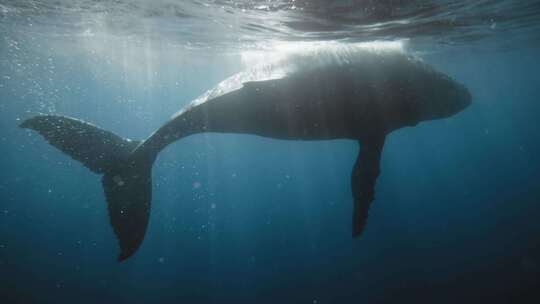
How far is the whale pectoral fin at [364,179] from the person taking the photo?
8141 millimetres

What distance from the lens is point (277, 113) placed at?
6762 mm

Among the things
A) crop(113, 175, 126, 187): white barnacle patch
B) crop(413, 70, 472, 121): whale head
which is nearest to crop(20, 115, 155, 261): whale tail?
crop(113, 175, 126, 187): white barnacle patch

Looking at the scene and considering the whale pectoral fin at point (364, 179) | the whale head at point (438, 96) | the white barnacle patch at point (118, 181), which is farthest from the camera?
the whale pectoral fin at point (364, 179)

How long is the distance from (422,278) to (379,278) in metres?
2.50

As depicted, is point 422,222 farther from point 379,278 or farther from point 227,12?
point 227,12

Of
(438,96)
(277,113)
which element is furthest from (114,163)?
(438,96)

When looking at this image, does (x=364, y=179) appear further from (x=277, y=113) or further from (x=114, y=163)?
(x=114, y=163)

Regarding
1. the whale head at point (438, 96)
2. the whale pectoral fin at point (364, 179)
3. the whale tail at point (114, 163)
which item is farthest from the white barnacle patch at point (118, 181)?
the whale head at point (438, 96)

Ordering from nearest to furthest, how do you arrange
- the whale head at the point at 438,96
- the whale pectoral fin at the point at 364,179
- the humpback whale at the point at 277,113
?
the humpback whale at the point at 277,113, the whale head at the point at 438,96, the whale pectoral fin at the point at 364,179

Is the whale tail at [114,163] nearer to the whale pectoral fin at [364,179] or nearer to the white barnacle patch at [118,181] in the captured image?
the white barnacle patch at [118,181]

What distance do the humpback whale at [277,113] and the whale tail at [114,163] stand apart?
18 mm

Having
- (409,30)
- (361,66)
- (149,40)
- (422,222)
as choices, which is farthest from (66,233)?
(361,66)

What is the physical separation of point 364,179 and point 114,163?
18.0 feet

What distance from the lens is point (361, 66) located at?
715cm
